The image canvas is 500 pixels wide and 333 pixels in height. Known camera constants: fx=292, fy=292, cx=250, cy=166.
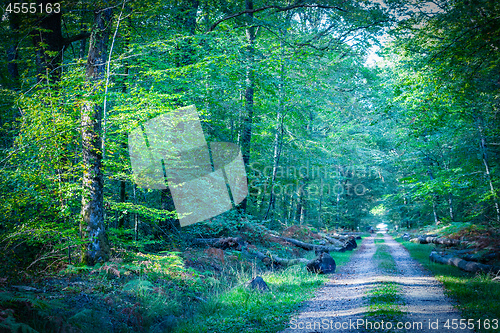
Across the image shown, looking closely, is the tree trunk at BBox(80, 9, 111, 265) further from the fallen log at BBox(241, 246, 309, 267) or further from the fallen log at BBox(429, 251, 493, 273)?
the fallen log at BBox(429, 251, 493, 273)

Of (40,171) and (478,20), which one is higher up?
(478,20)

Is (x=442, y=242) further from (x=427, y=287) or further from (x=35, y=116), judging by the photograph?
(x=35, y=116)

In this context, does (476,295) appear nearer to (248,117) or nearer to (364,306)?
(364,306)

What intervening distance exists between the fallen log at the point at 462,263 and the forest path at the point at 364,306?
4.06 feet

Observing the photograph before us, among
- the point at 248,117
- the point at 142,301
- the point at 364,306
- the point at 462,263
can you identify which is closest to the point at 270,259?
the point at 364,306

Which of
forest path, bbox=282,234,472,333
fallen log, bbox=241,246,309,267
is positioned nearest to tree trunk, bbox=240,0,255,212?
fallen log, bbox=241,246,309,267

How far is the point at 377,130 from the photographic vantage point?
28.1 m

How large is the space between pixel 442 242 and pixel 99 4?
756 inches

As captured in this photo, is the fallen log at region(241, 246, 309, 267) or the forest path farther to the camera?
the fallen log at region(241, 246, 309, 267)

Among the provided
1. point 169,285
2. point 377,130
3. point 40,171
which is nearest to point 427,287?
point 169,285

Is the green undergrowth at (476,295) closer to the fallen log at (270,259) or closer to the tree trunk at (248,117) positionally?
the fallen log at (270,259)

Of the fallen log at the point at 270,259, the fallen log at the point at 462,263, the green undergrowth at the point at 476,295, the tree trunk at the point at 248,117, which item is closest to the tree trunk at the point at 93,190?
the fallen log at the point at 270,259

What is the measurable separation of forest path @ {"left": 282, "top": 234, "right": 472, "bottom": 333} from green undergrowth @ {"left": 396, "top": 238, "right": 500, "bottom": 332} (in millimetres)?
226

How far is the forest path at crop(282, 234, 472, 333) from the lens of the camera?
5.00m
